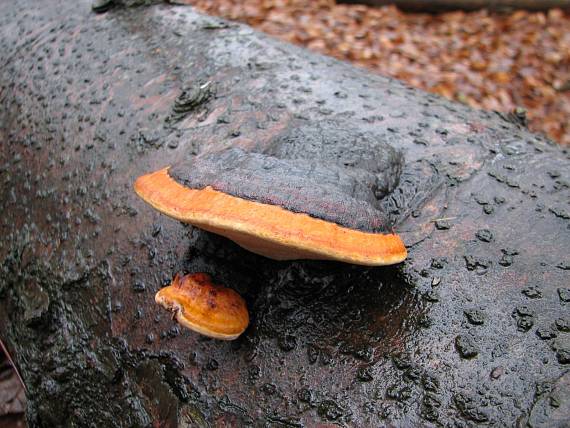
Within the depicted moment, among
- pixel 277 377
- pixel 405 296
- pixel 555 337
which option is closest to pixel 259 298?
pixel 277 377

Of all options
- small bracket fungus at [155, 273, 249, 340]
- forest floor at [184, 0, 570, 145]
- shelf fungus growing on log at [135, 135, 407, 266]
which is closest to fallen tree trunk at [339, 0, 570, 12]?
forest floor at [184, 0, 570, 145]

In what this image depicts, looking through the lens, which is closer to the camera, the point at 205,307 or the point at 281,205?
the point at 281,205

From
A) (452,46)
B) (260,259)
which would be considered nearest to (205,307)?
(260,259)

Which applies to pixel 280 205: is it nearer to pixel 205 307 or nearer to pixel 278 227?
pixel 278 227

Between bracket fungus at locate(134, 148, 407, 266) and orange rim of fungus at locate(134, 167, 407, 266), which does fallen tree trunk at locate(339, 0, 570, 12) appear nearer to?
bracket fungus at locate(134, 148, 407, 266)

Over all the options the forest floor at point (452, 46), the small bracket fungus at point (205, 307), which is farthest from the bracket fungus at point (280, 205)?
the forest floor at point (452, 46)

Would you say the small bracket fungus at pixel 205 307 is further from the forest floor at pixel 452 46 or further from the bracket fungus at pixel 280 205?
the forest floor at pixel 452 46
